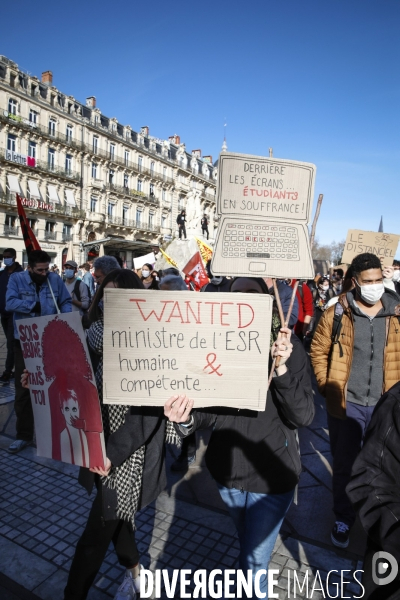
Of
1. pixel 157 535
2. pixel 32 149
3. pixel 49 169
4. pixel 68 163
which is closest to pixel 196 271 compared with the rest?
pixel 157 535

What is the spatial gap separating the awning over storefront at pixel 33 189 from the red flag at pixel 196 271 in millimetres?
33132

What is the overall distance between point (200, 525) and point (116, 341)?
2.08 meters

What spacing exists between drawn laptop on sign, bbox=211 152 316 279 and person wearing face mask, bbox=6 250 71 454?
2.77 metres

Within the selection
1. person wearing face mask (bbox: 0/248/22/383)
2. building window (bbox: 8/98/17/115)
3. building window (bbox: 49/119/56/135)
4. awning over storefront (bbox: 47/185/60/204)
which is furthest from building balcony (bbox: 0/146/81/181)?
person wearing face mask (bbox: 0/248/22/383)

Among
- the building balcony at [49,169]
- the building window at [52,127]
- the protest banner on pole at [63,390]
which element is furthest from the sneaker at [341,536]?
the building window at [52,127]

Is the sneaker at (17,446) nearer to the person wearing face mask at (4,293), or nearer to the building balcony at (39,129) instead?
the person wearing face mask at (4,293)

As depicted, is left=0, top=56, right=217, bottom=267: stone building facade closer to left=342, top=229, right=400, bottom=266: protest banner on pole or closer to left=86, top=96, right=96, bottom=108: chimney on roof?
left=86, top=96, right=96, bottom=108: chimney on roof

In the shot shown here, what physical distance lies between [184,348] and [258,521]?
0.93 metres

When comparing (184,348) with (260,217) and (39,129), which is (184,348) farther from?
(39,129)

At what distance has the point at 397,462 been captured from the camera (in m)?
1.54

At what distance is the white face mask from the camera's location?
3053 millimetres

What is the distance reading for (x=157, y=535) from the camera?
3.10 metres

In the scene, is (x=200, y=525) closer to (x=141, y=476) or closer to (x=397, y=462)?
(x=141, y=476)

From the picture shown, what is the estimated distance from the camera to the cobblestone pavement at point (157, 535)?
2676mm
